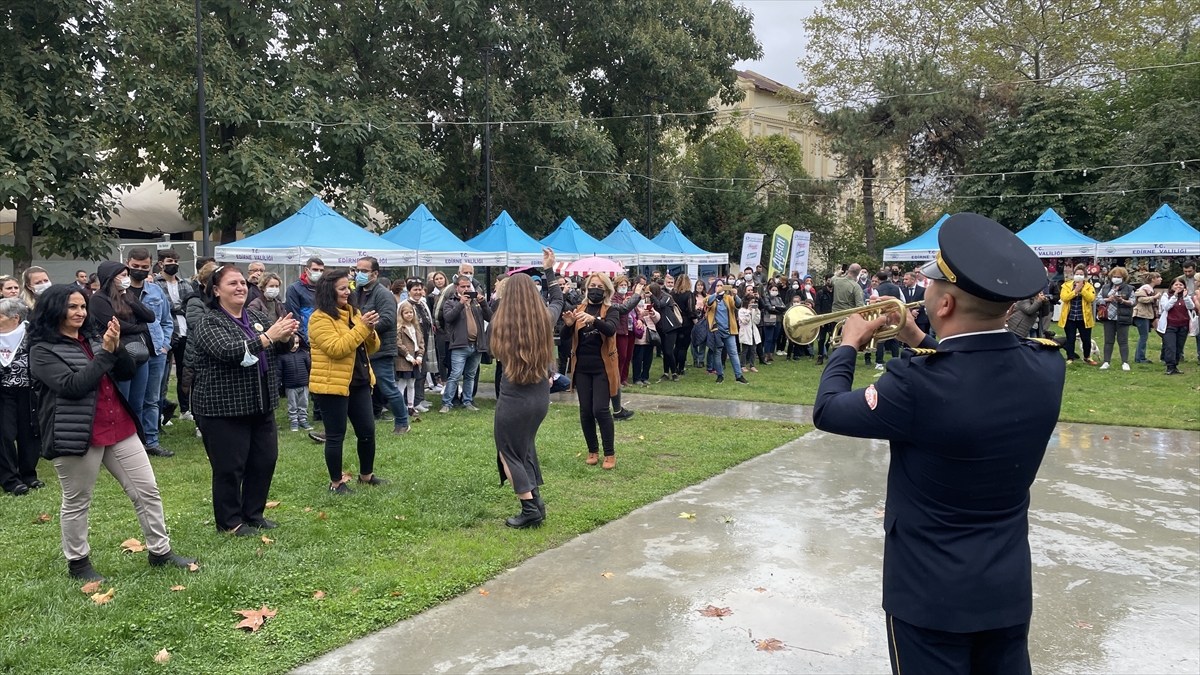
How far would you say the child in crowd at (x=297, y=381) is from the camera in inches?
390

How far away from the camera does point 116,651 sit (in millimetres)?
4062

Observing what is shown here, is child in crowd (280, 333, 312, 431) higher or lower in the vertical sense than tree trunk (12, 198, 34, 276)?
lower

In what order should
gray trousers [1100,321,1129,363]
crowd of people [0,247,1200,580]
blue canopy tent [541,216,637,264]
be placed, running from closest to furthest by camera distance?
crowd of people [0,247,1200,580]
gray trousers [1100,321,1129,363]
blue canopy tent [541,216,637,264]

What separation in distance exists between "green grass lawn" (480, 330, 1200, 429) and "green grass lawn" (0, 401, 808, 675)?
455cm

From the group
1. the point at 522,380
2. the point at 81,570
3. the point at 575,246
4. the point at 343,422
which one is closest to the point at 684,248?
the point at 575,246

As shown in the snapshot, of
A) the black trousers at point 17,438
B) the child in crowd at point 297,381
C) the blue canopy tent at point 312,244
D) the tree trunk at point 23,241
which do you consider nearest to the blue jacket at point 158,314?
the child in crowd at point 297,381

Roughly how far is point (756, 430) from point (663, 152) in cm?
2538

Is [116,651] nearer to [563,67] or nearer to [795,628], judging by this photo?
[795,628]

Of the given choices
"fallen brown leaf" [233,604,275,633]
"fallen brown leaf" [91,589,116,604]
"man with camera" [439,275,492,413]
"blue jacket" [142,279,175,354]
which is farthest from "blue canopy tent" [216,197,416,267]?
"fallen brown leaf" [233,604,275,633]

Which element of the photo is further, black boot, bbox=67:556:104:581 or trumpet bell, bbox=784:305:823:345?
black boot, bbox=67:556:104:581

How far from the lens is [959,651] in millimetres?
2365

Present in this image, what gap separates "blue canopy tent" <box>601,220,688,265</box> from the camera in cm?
2289

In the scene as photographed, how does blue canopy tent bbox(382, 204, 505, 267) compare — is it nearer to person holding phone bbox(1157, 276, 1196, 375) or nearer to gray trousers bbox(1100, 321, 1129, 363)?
gray trousers bbox(1100, 321, 1129, 363)

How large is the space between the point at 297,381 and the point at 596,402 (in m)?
4.03
